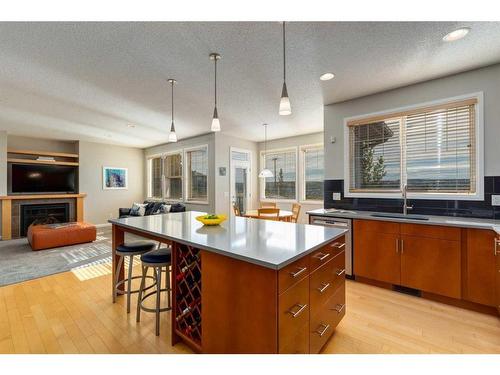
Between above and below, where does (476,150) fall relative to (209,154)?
below

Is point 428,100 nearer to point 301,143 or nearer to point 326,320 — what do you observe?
point 326,320

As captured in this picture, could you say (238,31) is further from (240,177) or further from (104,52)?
(240,177)

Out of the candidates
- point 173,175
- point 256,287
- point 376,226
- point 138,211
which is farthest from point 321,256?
point 173,175

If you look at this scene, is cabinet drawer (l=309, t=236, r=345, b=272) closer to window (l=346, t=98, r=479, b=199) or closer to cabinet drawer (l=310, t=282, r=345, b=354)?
cabinet drawer (l=310, t=282, r=345, b=354)

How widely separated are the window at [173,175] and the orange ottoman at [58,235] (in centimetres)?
243

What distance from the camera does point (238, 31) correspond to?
2.05 m

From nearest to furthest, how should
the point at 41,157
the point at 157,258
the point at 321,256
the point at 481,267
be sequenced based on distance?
the point at 321,256 < the point at 157,258 < the point at 481,267 < the point at 41,157

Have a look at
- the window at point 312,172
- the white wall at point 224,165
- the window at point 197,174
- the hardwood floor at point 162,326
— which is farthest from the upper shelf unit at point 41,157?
the window at point 312,172

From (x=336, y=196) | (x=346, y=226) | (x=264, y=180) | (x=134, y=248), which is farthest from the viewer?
(x=264, y=180)

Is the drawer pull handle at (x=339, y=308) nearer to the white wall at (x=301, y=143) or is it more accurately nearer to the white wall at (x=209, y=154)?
the white wall at (x=301, y=143)

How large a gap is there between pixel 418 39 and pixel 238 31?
5.39 feet

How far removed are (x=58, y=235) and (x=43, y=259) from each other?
80 centimetres

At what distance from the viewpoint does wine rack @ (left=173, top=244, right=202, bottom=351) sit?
1.76m

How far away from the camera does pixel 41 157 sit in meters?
6.31
